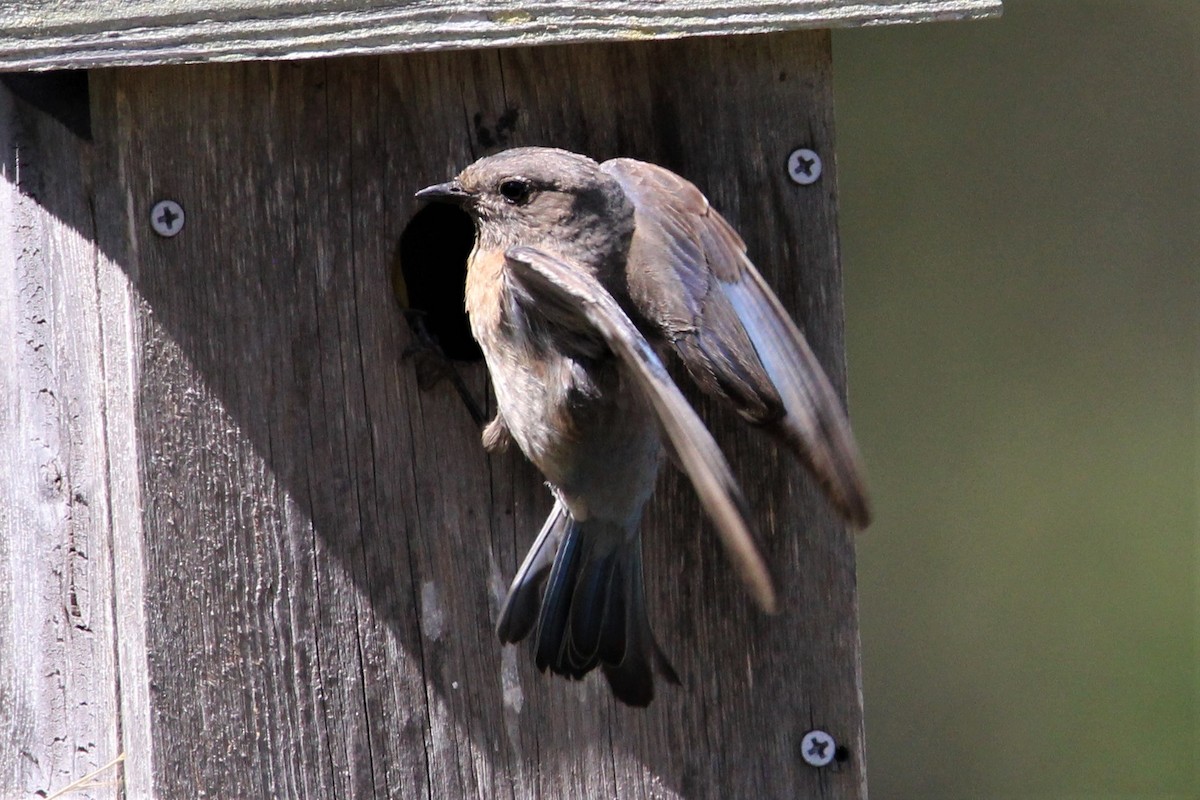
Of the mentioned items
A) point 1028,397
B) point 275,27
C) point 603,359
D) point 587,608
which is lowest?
point 587,608

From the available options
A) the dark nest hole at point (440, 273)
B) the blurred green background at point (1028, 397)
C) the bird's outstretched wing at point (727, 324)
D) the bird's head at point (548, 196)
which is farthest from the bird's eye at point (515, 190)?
the blurred green background at point (1028, 397)

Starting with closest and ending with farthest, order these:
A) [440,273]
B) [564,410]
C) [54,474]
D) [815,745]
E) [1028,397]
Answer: [564,410] < [815,745] < [54,474] < [440,273] < [1028,397]

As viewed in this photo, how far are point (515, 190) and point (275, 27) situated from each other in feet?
1.25

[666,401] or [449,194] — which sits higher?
[449,194]

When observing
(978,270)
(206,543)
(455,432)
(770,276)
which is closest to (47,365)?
(206,543)

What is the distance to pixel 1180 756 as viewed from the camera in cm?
334

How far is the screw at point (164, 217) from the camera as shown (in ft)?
6.82

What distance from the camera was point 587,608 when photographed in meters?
2.12

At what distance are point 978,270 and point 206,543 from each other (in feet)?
6.13

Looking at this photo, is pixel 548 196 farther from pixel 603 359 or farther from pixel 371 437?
pixel 371 437

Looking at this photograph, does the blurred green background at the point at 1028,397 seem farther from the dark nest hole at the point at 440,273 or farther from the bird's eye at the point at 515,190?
the bird's eye at the point at 515,190

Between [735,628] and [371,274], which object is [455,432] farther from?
[735,628]

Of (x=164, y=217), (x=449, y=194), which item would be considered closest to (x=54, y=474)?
(x=164, y=217)

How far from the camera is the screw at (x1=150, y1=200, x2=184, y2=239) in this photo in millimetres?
2080
